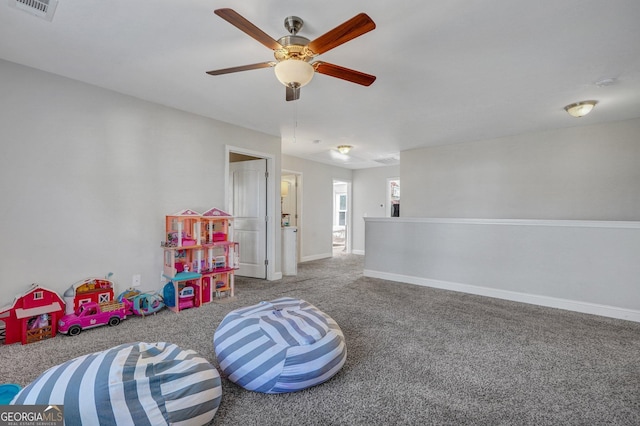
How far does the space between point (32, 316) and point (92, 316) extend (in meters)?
0.43

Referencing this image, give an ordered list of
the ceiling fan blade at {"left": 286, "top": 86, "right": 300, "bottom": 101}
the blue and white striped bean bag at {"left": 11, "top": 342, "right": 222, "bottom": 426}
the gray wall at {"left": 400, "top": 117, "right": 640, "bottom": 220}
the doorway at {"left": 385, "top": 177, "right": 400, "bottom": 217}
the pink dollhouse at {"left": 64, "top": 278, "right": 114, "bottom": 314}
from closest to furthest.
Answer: the blue and white striped bean bag at {"left": 11, "top": 342, "right": 222, "bottom": 426} → the ceiling fan blade at {"left": 286, "top": 86, "right": 300, "bottom": 101} → the pink dollhouse at {"left": 64, "top": 278, "right": 114, "bottom": 314} → the gray wall at {"left": 400, "top": 117, "right": 640, "bottom": 220} → the doorway at {"left": 385, "top": 177, "right": 400, "bottom": 217}

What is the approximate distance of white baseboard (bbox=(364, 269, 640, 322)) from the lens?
11.2ft

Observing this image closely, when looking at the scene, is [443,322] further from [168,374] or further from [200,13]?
[200,13]

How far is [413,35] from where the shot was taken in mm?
2219

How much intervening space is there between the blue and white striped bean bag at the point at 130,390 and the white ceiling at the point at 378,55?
85.8 inches

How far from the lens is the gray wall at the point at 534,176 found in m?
4.21

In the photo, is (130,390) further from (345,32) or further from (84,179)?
(84,179)

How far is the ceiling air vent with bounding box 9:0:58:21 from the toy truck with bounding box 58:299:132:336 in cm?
249

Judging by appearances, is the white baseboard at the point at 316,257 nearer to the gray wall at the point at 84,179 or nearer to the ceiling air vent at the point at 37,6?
the gray wall at the point at 84,179

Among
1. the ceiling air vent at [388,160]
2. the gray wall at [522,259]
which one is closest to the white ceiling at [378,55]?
the gray wall at [522,259]

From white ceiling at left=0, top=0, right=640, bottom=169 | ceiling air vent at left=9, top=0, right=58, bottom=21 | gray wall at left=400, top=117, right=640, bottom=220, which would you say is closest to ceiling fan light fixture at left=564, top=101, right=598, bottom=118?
white ceiling at left=0, top=0, right=640, bottom=169

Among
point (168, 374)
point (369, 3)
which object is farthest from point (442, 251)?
point (168, 374)

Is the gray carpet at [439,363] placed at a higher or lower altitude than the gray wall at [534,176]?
lower

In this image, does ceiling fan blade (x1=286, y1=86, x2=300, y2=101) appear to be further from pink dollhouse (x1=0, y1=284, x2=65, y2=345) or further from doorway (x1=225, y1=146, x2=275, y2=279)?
pink dollhouse (x1=0, y1=284, x2=65, y2=345)
